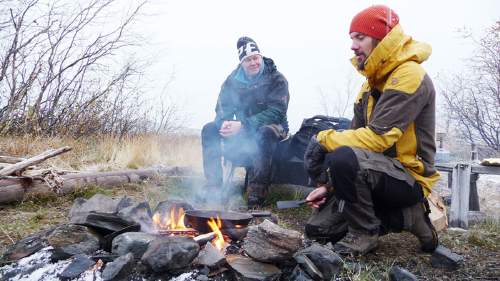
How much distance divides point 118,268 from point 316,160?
1.66 m

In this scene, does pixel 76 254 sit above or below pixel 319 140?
below

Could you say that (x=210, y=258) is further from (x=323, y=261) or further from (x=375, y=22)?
(x=375, y=22)

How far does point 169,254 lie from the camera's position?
2.34m

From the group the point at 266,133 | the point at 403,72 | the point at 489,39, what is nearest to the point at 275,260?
the point at 403,72

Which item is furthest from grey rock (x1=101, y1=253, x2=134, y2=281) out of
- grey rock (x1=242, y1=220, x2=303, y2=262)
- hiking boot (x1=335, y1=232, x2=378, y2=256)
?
hiking boot (x1=335, y1=232, x2=378, y2=256)

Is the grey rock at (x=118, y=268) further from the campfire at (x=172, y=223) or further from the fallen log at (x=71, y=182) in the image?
the fallen log at (x=71, y=182)

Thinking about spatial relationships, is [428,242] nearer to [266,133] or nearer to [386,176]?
[386,176]

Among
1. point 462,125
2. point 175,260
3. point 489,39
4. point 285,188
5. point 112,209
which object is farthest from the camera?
point 462,125

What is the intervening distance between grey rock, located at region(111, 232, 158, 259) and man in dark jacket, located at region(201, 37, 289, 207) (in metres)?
2.07

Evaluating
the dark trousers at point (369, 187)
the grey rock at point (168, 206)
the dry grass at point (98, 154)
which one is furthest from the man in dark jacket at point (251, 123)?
the dry grass at point (98, 154)

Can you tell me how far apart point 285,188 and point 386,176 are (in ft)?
7.31

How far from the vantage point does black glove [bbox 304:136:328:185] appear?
10.3 ft

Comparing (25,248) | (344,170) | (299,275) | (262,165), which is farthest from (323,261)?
(262,165)

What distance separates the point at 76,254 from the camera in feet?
8.38
